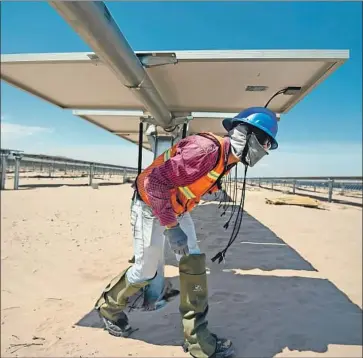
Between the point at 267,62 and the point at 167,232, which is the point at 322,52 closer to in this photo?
the point at 267,62

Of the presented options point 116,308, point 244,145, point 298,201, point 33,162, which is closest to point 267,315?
point 116,308

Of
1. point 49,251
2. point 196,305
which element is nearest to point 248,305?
point 196,305

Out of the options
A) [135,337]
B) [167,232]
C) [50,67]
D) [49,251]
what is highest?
[50,67]

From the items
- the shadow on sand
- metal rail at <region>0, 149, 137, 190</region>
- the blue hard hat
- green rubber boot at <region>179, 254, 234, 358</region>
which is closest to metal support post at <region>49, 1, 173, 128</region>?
the blue hard hat

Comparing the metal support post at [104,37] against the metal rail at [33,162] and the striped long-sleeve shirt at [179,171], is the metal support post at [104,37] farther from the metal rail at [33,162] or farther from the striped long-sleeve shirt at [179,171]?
the metal rail at [33,162]

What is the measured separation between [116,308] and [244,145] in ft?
4.96

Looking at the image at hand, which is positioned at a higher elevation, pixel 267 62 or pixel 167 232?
A: pixel 267 62

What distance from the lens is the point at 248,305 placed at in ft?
9.50

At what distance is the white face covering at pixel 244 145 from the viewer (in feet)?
6.56

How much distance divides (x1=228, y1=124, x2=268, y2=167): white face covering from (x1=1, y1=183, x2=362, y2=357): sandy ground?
1.35m

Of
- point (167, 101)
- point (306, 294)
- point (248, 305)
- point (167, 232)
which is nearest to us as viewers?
point (167, 232)

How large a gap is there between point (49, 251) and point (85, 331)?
1.79 m

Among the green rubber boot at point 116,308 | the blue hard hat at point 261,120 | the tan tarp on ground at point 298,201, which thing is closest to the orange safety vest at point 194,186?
the blue hard hat at point 261,120

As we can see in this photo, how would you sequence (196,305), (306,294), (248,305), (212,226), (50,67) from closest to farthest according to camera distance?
(196,305) < (50,67) < (248,305) < (306,294) < (212,226)
